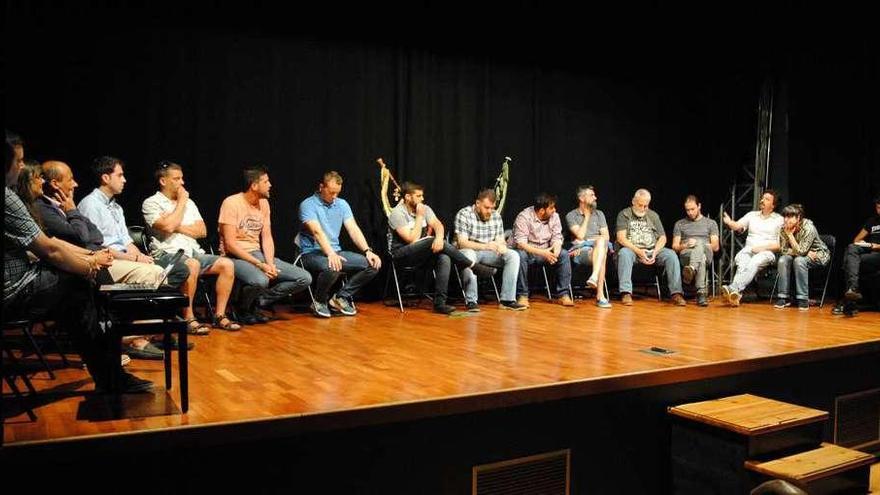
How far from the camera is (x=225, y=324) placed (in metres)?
4.50

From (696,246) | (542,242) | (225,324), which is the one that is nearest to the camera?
(225,324)

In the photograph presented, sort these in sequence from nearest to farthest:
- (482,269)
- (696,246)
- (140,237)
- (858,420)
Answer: (858,420)
(140,237)
(482,269)
(696,246)

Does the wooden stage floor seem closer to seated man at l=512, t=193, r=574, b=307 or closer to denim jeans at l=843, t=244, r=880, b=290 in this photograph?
seated man at l=512, t=193, r=574, b=307

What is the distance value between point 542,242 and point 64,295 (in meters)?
4.28

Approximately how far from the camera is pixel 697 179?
8.37 metres

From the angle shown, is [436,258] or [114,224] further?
[436,258]

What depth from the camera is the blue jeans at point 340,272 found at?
16.9 feet

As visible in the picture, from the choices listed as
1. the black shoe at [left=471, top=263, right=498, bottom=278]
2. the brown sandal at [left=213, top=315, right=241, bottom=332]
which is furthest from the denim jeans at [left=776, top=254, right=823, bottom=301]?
the brown sandal at [left=213, top=315, right=241, bottom=332]

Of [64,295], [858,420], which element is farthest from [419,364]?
[858,420]

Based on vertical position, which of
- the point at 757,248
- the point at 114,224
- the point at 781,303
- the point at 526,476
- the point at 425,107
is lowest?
the point at 526,476

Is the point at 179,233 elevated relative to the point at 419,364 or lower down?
elevated

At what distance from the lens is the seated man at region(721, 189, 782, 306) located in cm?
636

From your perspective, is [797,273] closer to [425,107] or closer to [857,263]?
[857,263]

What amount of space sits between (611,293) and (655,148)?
6.39 ft
